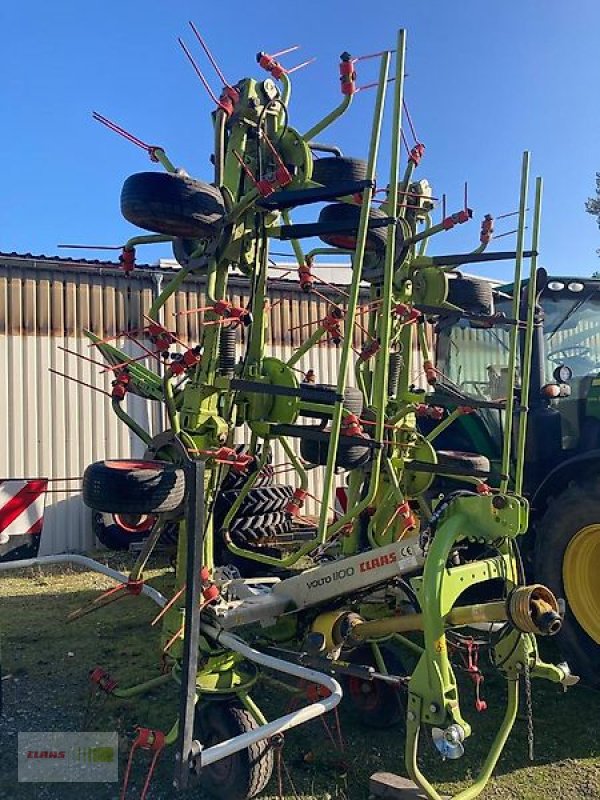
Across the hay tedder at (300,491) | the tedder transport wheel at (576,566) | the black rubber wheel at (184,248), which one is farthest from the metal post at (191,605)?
the tedder transport wheel at (576,566)

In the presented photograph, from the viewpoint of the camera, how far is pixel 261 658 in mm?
3160

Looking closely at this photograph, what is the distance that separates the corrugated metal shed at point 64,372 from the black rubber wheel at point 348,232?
12.9ft

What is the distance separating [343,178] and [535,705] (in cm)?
321

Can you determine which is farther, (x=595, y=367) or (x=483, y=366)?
(x=483, y=366)

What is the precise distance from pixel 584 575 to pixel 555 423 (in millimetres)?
1161

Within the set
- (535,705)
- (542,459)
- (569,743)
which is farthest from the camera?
(542,459)

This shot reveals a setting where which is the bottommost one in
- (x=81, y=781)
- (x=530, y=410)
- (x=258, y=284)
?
(x=81, y=781)

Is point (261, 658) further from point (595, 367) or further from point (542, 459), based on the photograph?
point (595, 367)

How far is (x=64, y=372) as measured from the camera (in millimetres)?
8586

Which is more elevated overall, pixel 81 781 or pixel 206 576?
pixel 206 576

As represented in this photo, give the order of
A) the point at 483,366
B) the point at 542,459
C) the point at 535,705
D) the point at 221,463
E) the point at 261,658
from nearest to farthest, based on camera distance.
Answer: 1. the point at 261,658
2. the point at 221,463
3. the point at 535,705
4. the point at 542,459
5. the point at 483,366

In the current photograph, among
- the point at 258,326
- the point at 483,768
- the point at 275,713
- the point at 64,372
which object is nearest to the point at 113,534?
the point at 64,372

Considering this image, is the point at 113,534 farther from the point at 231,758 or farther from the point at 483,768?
the point at 483,768

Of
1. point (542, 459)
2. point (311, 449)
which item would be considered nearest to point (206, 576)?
point (311, 449)
